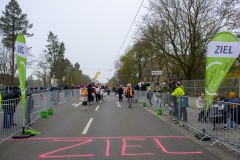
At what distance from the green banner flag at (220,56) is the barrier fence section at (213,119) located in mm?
414

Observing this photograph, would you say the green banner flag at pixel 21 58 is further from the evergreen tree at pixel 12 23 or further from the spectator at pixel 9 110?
the evergreen tree at pixel 12 23

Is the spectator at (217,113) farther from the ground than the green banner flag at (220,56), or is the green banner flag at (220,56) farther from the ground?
the green banner flag at (220,56)

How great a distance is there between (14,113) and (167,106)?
7.45 m

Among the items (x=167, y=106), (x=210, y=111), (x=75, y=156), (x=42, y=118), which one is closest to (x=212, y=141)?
(x=210, y=111)

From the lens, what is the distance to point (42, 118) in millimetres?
10484

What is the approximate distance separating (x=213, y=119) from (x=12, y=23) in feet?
111

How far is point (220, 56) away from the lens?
613cm

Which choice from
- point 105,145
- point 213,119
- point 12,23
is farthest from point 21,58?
point 12,23

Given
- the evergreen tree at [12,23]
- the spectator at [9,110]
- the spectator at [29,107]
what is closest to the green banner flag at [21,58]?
the spectator at [9,110]

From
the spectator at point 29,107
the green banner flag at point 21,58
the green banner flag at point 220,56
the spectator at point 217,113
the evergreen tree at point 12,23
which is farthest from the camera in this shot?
the evergreen tree at point 12,23

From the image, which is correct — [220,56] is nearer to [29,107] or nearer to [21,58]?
[21,58]

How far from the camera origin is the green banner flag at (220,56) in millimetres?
6047

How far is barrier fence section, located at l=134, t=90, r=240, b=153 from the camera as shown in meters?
5.17

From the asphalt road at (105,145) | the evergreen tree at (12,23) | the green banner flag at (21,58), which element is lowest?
the asphalt road at (105,145)
